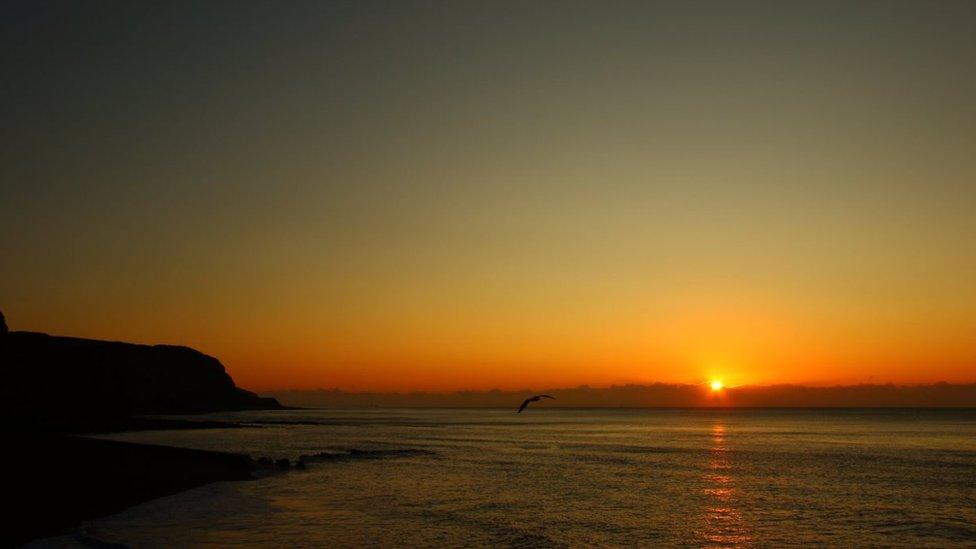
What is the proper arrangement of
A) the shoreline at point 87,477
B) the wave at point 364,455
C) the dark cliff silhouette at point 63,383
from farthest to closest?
the dark cliff silhouette at point 63,383, the wave at point 364,455, the shoreline at point 87,477

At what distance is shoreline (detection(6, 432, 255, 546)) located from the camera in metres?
29.5

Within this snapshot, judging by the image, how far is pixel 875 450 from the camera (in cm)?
8569

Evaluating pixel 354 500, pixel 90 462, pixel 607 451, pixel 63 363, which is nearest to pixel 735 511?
pixel 354 500

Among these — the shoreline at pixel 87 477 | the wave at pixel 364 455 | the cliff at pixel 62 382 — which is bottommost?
the wave at pixel 364 455

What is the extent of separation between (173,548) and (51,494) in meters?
12.8

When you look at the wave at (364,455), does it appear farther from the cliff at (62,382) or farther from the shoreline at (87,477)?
the cliff at (62,382)

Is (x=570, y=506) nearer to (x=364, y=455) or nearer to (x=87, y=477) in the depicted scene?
(x=87, y=477)

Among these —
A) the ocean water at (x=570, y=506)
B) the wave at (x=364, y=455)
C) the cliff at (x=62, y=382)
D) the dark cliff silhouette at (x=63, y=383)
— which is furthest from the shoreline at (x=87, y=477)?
the cliff at (x=62, y=382)

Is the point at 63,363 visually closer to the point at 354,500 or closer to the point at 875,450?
the point at 354,500

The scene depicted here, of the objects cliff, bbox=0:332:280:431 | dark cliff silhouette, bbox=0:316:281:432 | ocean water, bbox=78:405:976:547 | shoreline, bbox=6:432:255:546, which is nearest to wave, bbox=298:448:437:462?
ocean water, bbox=78:405:976:547

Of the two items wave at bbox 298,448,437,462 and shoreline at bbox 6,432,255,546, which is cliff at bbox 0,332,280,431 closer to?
wave at bbox 298,448,437,462

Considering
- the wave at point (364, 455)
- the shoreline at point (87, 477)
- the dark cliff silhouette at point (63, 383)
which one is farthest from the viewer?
the dark cliff silhouette at point (63, 383)

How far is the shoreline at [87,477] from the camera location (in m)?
29.5

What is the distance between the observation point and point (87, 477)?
4091cm
